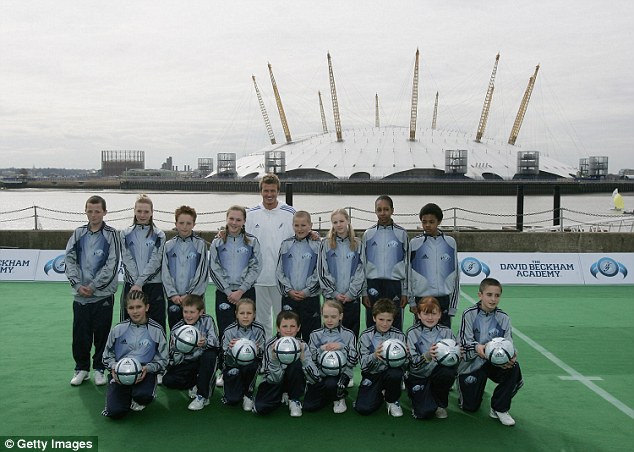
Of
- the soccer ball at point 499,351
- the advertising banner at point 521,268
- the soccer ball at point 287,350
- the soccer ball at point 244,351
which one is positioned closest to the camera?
the soccer ball at point 499,351

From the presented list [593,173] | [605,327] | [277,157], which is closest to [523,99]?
[593,173]

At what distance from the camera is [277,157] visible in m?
89.2

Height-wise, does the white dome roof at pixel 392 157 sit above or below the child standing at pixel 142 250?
above

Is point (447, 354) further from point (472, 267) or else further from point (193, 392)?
point (472, 267)

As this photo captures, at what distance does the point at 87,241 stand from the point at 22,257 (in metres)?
6.83

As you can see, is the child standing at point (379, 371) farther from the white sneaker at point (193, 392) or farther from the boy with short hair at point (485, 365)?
the white sneaker at point (193, 392)

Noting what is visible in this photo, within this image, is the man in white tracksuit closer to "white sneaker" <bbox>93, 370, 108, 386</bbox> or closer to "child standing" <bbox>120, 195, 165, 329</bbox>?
"child standing" <bbox>120, 195, 165, 329</bbox>

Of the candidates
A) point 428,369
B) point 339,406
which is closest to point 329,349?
point 339,406

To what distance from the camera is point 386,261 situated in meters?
5.54

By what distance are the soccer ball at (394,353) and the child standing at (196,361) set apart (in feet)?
4.74

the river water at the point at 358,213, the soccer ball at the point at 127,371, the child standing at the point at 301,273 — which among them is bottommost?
the river water at the point at 358,213

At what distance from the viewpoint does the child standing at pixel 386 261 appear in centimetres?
553

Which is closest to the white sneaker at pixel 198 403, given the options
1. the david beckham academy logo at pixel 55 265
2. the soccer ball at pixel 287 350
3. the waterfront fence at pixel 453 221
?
the soccer ball at pixel 287 350

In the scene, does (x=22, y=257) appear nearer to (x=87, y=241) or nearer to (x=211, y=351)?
(x=87, y=241)
